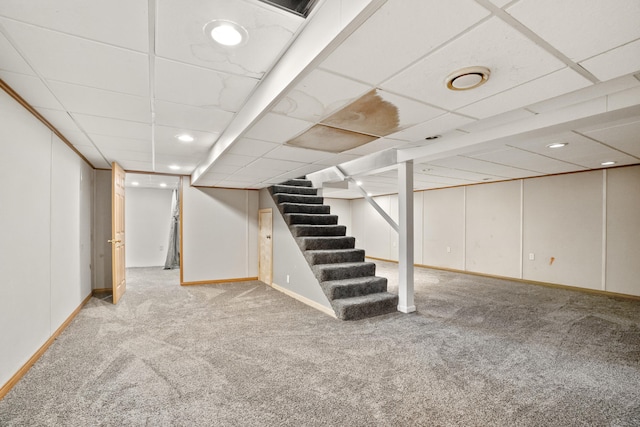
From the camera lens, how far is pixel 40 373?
7.66ft

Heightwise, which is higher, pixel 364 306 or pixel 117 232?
pixel 117 232

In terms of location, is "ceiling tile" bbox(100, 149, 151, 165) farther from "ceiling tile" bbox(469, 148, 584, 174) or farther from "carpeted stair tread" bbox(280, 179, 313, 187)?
"ceiling tile" bbox(469, 148, 584, 174)

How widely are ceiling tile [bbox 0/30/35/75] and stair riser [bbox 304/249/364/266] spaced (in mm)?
3393

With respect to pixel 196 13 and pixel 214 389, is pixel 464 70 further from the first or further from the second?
pixel 214 389

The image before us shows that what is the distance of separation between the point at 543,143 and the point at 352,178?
102 inches

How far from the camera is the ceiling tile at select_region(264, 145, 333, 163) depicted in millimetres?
3092

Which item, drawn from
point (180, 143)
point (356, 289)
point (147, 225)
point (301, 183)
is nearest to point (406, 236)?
point (356, 289)

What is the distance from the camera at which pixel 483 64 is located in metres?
1.53

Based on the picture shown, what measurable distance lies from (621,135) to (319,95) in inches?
135

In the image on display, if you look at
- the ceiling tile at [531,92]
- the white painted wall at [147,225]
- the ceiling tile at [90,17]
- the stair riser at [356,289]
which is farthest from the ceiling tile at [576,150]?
the white painted wall at [147,225]

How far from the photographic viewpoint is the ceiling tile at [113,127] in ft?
8.74

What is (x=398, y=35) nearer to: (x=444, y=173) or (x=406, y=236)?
(x=406, y=236)

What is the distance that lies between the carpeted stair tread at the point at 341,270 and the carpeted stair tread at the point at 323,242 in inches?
14.8

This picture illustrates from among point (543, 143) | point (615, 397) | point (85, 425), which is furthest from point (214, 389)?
point (543, 143)
